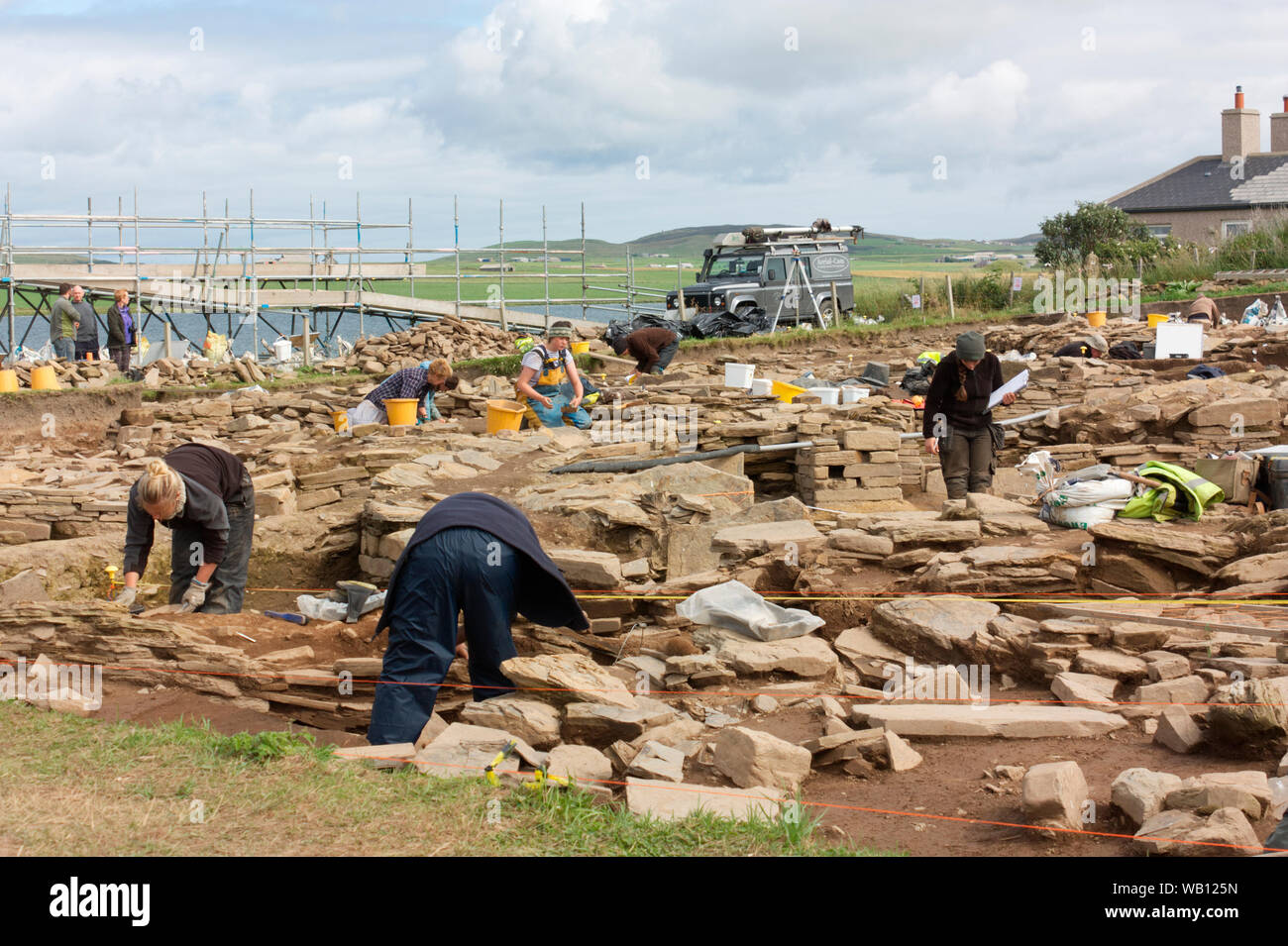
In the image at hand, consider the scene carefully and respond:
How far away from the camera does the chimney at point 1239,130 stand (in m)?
44.4

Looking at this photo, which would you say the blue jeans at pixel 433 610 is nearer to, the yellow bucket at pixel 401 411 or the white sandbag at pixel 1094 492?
the white sandbag at pixel 1094 492

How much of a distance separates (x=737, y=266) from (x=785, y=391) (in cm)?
1189

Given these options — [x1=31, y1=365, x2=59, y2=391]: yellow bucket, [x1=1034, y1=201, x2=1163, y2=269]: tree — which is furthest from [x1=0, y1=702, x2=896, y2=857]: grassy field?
[x1=1034, y1=201, x2=1163, y2=269]: tree

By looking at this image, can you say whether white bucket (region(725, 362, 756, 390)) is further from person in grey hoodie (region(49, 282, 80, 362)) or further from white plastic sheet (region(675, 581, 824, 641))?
person in grey hoodie (region(49, 282, 80, 362))

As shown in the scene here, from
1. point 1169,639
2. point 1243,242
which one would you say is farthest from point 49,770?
point 1243,242

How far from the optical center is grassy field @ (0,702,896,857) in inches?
139

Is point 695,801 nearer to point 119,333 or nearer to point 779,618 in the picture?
point 779,618

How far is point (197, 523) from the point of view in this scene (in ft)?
22.4

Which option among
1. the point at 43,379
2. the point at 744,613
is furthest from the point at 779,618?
the point at 43,379

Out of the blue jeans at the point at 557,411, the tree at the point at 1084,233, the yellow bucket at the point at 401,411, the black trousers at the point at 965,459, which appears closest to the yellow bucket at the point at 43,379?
the yellow bucket at the point at 401,411

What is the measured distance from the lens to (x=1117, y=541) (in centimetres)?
693

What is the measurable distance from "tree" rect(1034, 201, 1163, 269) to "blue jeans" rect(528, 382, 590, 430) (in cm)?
3098
